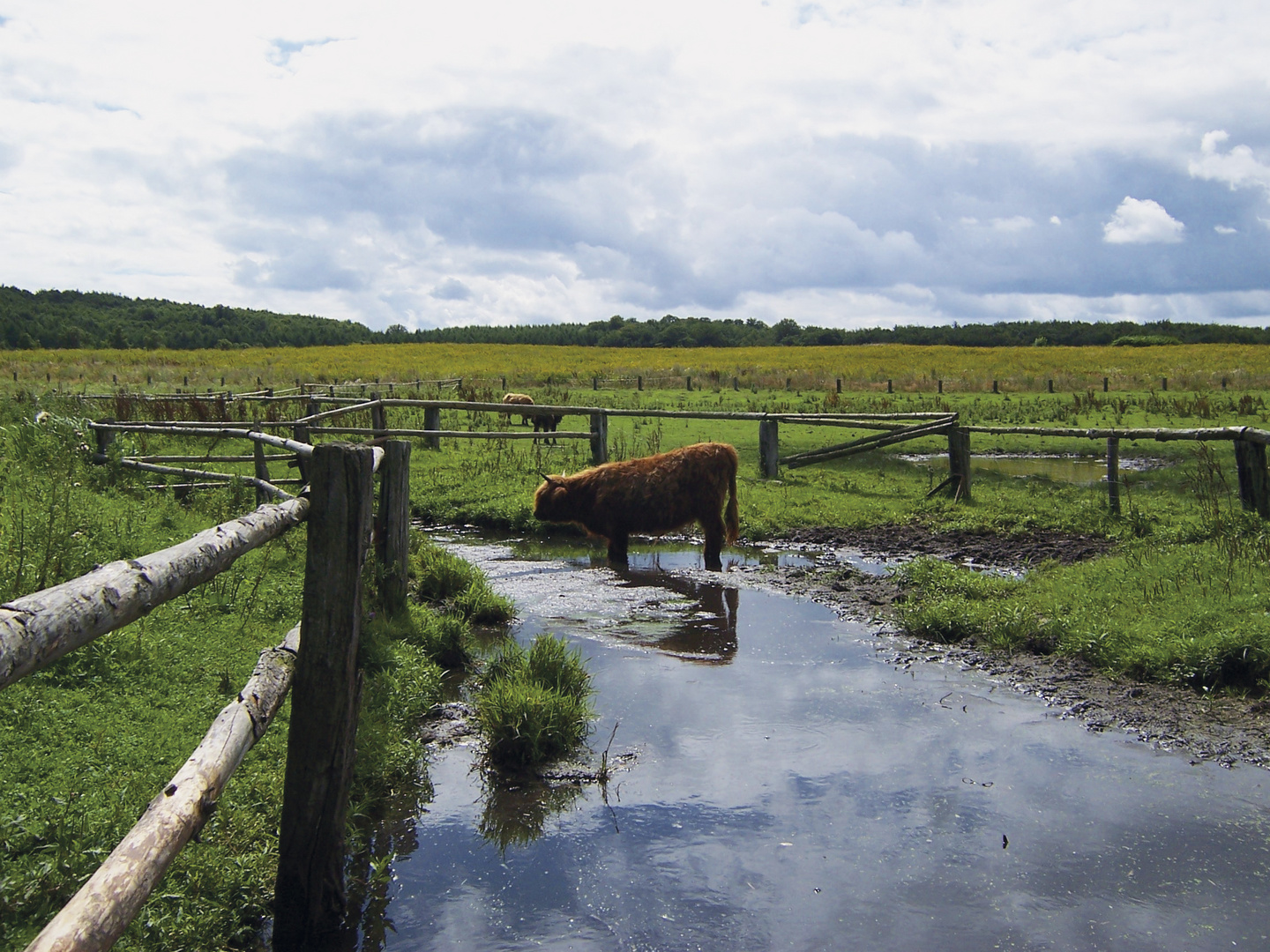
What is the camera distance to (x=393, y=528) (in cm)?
736

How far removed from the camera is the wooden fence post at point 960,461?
1462cm

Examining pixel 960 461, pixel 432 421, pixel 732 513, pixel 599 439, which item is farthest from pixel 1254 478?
pixel 432 421

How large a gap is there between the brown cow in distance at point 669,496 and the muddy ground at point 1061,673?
981 millimetres

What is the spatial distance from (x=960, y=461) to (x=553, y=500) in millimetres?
6839

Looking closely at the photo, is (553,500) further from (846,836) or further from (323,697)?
(323,697)

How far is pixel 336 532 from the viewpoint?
11.1ft

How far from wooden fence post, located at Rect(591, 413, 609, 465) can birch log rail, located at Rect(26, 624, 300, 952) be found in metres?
11.5

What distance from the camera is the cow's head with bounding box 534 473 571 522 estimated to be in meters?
11.9

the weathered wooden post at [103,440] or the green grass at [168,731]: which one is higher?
the weathered wooden post at [103,440]

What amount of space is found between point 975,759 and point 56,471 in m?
9.07

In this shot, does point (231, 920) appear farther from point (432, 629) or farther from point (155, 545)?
point (155, 545)

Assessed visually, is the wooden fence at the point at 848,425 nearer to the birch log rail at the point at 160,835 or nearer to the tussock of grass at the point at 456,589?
the tussock of grass at the point at 456,589

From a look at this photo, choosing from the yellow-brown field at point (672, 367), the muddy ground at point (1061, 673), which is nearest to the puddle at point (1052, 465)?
the muddy ground at point (1061, 673)

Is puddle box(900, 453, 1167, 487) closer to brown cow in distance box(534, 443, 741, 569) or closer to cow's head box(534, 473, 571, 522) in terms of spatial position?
brown cow in distance box(534, 443, 741, 569)
